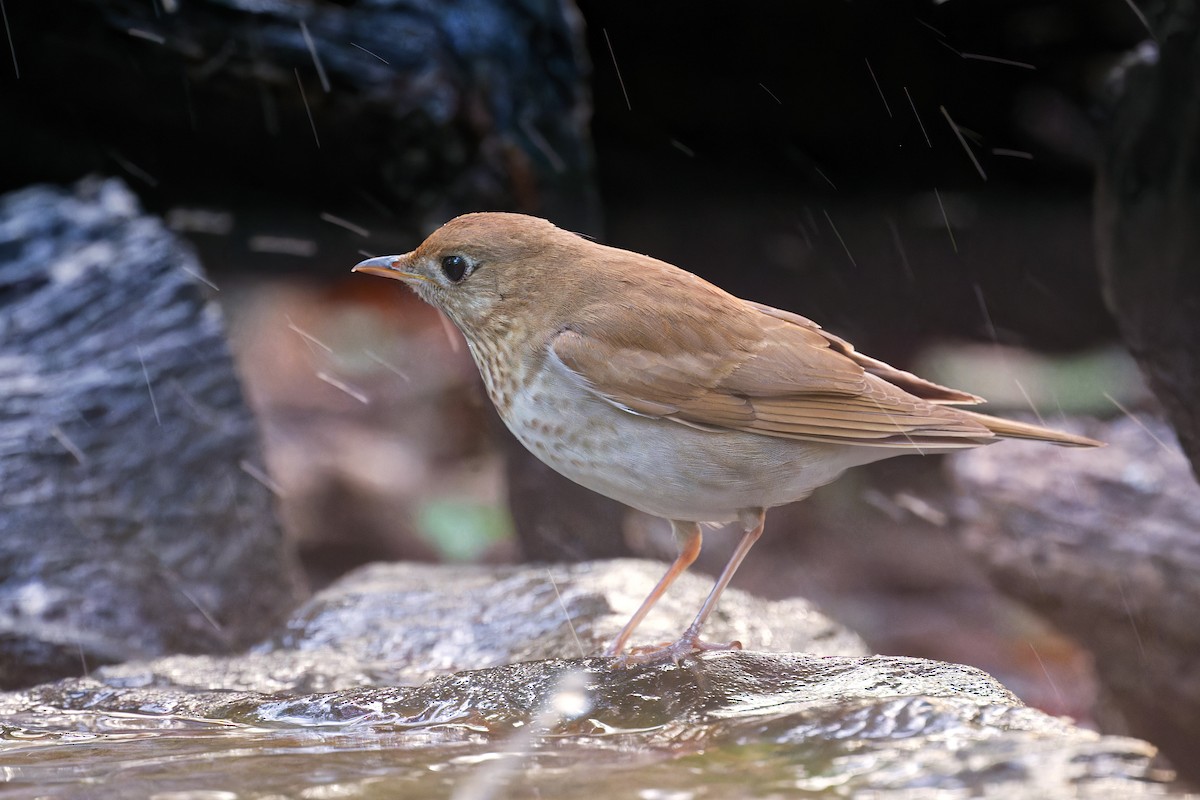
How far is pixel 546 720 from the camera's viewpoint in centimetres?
276

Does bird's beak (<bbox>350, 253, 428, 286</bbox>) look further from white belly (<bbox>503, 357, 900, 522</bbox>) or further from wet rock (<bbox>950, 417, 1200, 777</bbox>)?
wet rock (<bbox>950, 417, 1200, 777</bbox>)

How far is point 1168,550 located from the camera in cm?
514

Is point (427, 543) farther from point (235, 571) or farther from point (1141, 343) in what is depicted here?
point (1141, 343)

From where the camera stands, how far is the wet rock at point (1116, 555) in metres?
4.92

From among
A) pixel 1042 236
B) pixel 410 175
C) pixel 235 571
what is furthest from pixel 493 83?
pixel 1042 236

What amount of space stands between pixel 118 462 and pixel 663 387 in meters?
2.45

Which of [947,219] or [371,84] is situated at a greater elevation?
[371,84]

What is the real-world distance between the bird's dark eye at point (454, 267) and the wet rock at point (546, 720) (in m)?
1.21

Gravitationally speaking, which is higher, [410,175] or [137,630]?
[410,175]

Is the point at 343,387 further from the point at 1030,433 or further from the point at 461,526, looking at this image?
the point at 1030,433

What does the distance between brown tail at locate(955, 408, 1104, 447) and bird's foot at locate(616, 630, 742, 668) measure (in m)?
0.97

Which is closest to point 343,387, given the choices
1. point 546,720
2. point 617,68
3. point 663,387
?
point 617,68

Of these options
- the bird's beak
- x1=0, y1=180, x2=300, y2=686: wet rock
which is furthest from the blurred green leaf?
the bird's beak

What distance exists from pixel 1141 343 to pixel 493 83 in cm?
311
